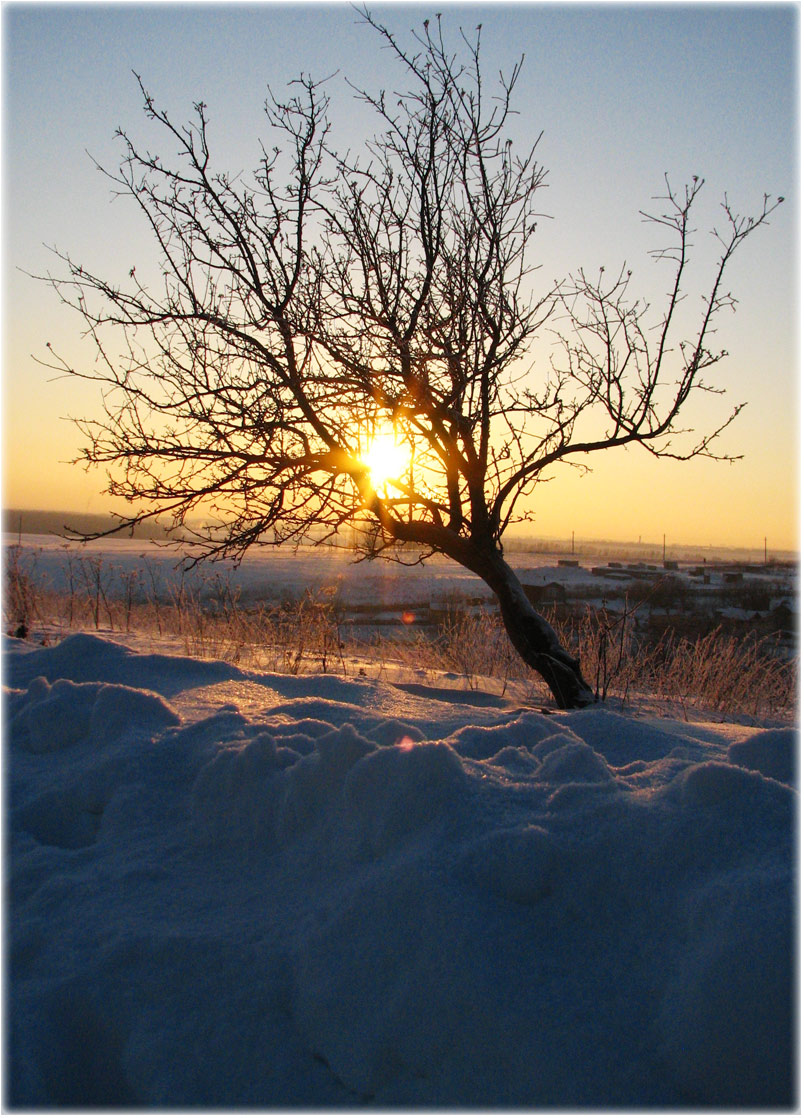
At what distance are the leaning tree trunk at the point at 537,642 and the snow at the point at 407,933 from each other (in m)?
2.74

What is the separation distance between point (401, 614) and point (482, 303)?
659 inches

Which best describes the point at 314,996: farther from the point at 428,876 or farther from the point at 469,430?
the point at 469,430

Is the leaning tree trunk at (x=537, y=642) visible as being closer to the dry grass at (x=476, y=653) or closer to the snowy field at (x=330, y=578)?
the dry grass at (x=476, y=653)

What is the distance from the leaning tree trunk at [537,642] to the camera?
4.86 m

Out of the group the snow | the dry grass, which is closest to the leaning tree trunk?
the dry grass

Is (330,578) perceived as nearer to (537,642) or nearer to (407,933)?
(537,642)

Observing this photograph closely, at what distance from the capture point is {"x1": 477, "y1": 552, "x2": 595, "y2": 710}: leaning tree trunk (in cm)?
486

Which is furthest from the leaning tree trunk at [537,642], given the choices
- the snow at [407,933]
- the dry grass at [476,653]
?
the snow at [407,933]

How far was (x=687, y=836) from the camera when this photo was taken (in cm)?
152

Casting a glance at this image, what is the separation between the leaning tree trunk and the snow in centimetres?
274

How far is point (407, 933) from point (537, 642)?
364cm

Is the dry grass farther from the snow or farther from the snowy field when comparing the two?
the snowy field

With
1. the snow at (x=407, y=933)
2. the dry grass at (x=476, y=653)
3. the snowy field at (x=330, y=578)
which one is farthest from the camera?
the snowy field at (x=330, y=578)

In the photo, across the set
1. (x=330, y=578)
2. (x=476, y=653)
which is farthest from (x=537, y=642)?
(x=330, y=578)
